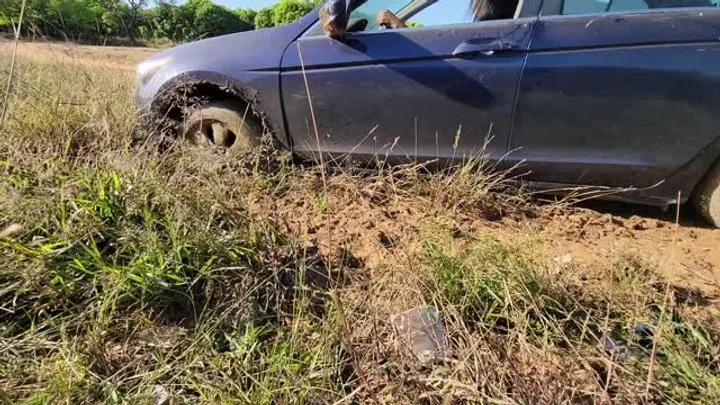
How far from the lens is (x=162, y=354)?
1.52 metres

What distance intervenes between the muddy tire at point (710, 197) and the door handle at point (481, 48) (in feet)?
4.11

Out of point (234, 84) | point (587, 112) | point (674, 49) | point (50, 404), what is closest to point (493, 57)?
point (587, 112)

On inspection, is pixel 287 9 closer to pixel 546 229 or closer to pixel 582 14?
pixel 582 14

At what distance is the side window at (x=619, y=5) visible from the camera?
2.30 m

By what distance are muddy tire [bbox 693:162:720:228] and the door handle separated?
125 cm

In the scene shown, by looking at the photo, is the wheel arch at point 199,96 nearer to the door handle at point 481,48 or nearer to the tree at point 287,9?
the door handle at point 481,48

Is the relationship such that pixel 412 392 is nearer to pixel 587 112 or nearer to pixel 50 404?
pixel 50 404

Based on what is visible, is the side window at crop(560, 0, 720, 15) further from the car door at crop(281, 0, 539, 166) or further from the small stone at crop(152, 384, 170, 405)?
Result: the small stone at crop(152, 384, 170, 405)

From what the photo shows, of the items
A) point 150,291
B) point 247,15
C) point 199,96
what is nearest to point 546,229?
point 150,291

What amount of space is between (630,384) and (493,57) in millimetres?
1682

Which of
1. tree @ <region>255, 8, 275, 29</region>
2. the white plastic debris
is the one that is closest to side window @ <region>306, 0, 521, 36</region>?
the white plastic debris

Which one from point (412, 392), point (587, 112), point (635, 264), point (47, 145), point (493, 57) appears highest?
point (493, 57)

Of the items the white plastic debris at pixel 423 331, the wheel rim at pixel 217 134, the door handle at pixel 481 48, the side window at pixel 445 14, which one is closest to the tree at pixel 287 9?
the wheel rim at pixel 217 134

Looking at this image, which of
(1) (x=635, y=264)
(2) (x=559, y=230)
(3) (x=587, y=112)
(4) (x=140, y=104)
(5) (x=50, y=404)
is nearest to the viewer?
(5) (x=50, y=404)
